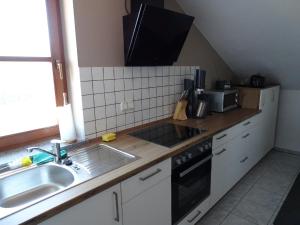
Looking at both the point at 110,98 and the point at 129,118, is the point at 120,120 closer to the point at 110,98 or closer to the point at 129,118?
the point at 129,118

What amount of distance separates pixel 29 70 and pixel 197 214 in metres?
1.67

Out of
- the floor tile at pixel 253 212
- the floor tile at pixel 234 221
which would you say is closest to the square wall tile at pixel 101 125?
the floor tile at pixel 234 221

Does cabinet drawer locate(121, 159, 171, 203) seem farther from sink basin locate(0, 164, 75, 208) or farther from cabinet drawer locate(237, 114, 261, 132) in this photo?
cabinet drawer locate(237, 114, 261, 132)

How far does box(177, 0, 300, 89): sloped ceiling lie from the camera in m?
1.99

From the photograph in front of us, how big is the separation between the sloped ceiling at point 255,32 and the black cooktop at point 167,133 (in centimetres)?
120

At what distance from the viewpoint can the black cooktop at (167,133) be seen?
1.63 metres

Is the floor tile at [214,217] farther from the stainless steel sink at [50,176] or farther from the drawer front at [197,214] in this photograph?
the stainless steel sink at [50,176]

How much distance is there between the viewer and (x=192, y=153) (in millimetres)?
1620

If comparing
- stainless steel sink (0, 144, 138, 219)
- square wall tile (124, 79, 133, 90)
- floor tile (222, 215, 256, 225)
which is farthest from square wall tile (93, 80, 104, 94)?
floor tile (222, 215, 256, 225)

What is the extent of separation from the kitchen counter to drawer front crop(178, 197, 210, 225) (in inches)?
22.8

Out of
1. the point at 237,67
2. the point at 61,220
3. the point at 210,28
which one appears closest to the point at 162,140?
the point at 61,220

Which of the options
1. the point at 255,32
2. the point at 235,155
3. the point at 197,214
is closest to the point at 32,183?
the point at 197,214

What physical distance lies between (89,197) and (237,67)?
2.78 metres

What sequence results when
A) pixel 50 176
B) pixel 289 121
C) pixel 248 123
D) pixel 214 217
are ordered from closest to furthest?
pixel 50 176 < pixel 214 217 < pixel 248 123 < pixel 289 121
